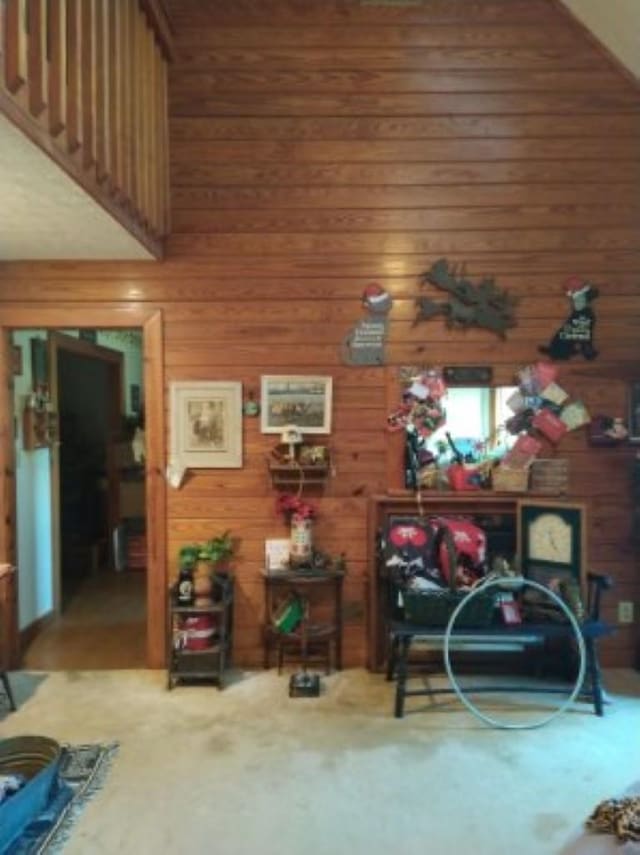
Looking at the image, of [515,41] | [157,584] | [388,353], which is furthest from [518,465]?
[515,41]

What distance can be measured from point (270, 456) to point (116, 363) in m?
3.40

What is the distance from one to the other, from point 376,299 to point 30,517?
2548mm

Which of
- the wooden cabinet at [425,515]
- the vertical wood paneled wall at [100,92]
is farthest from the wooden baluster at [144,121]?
the wooden cabinet at [425,515]

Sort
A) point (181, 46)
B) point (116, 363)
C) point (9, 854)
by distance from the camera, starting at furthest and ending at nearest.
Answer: point (116, 363) → point (181, 46) → point (9, 854)

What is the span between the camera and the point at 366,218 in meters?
3.69

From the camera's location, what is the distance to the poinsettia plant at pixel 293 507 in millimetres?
3641

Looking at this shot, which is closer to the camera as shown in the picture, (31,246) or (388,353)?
(31,246)

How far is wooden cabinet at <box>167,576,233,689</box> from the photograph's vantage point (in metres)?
3.42

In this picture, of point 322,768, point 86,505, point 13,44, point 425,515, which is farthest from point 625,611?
point 86,505

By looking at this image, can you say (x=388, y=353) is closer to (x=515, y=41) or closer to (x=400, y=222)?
(x=400, y=222)

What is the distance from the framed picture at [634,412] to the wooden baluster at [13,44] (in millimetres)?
3247

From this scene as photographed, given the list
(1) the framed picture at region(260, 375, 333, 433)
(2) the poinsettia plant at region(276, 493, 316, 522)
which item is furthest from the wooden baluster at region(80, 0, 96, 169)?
(2) the poinsettia plant at region(276, 493, 316, 522)

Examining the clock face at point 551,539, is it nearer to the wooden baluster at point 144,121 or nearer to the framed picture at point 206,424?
the framed picture at point 206,424

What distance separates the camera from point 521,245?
3711 mm
